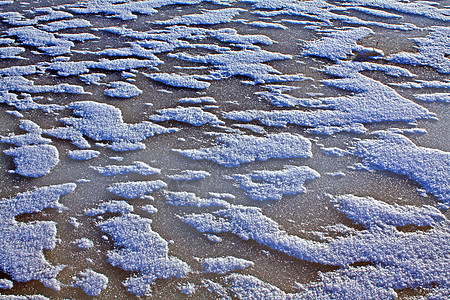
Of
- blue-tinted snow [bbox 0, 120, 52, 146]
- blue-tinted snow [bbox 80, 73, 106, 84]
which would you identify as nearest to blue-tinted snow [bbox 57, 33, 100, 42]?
blue-tinted snow [bbox 80, 73, 106, 84]

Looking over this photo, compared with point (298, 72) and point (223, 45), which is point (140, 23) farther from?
point (298, 72)

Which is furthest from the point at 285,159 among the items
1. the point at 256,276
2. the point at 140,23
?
the point at 140,23

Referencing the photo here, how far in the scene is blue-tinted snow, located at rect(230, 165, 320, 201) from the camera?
60.9 inches

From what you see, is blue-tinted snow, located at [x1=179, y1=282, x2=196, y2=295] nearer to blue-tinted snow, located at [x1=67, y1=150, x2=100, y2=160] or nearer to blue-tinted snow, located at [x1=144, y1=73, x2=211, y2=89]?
blue-tinted snow, located at [x1=67, y1=150, x2=100, y2=160]

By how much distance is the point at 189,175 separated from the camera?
63.9 inches

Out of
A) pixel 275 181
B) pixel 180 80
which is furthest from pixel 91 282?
pixel 180 80

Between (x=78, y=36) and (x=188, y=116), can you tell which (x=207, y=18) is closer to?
(x=78, y=36)

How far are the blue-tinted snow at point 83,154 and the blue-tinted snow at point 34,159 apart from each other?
0.23 feet

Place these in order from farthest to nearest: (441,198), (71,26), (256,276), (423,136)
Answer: (71,26)
(423,136)
(441,198)
(256,276)

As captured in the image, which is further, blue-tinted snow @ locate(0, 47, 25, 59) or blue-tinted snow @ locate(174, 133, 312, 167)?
blue-tinted snow @ locate(0, 47, 25, 59)

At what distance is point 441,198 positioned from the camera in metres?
1.53

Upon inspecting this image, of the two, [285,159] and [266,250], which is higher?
[285,159]

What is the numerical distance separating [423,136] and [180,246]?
4.46 ft

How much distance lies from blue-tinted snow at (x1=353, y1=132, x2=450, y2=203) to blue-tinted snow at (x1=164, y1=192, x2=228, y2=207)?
2.43 ft
